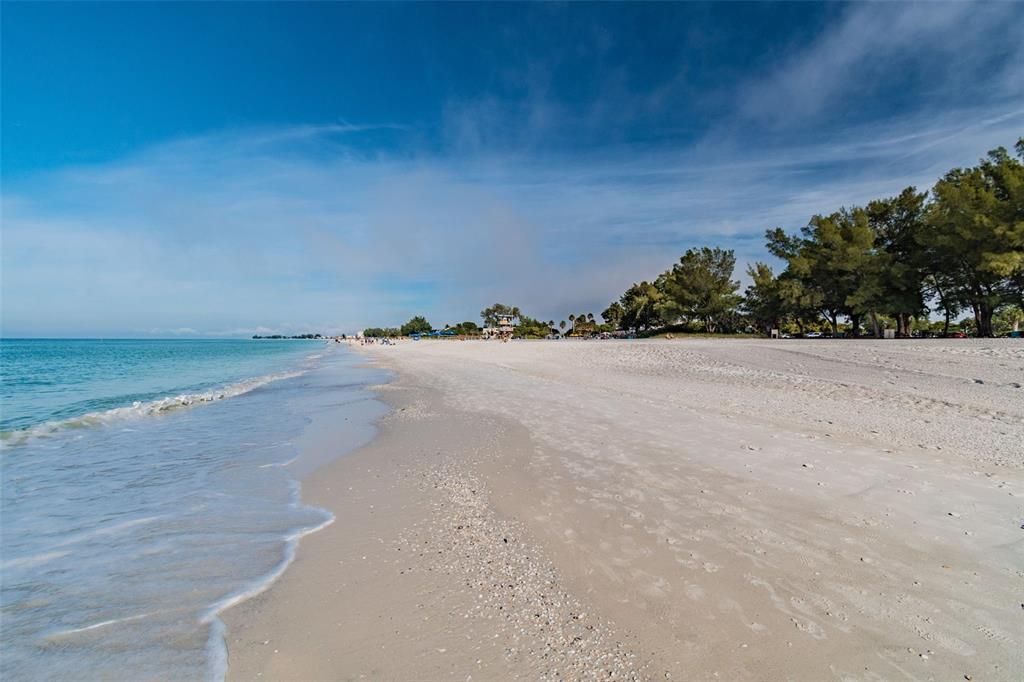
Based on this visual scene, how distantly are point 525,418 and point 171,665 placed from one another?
790 cm

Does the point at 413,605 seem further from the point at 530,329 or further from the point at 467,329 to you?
the point at 467,329

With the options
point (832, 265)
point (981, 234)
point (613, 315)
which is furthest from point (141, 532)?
point (613, 315)

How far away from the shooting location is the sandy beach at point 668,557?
8.95 feet

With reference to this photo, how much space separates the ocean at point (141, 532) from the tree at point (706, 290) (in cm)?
5497

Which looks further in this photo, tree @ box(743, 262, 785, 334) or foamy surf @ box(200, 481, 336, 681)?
tree @ box(743, 262, 785, 334)

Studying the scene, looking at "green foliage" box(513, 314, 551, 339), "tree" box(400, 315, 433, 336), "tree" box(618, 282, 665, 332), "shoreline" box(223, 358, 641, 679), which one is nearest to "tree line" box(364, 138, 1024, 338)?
"tree" box(618, 282, 665, 332)

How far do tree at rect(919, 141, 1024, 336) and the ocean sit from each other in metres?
36.7

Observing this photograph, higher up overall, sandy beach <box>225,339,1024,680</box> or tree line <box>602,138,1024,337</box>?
tree line <box>602,138,1024,337</box>

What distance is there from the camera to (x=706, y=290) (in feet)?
193

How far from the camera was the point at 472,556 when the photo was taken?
13.1ft

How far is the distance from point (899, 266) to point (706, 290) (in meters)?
24.7

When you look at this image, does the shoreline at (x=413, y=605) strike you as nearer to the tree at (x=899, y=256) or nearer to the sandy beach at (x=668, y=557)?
the sandy beach at (x=668, y=557)

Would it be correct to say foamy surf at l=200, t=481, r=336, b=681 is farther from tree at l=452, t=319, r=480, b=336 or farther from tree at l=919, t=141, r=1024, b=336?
tree at l=452, t=319, r=480, b=336

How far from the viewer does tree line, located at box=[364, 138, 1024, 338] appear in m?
28.0
